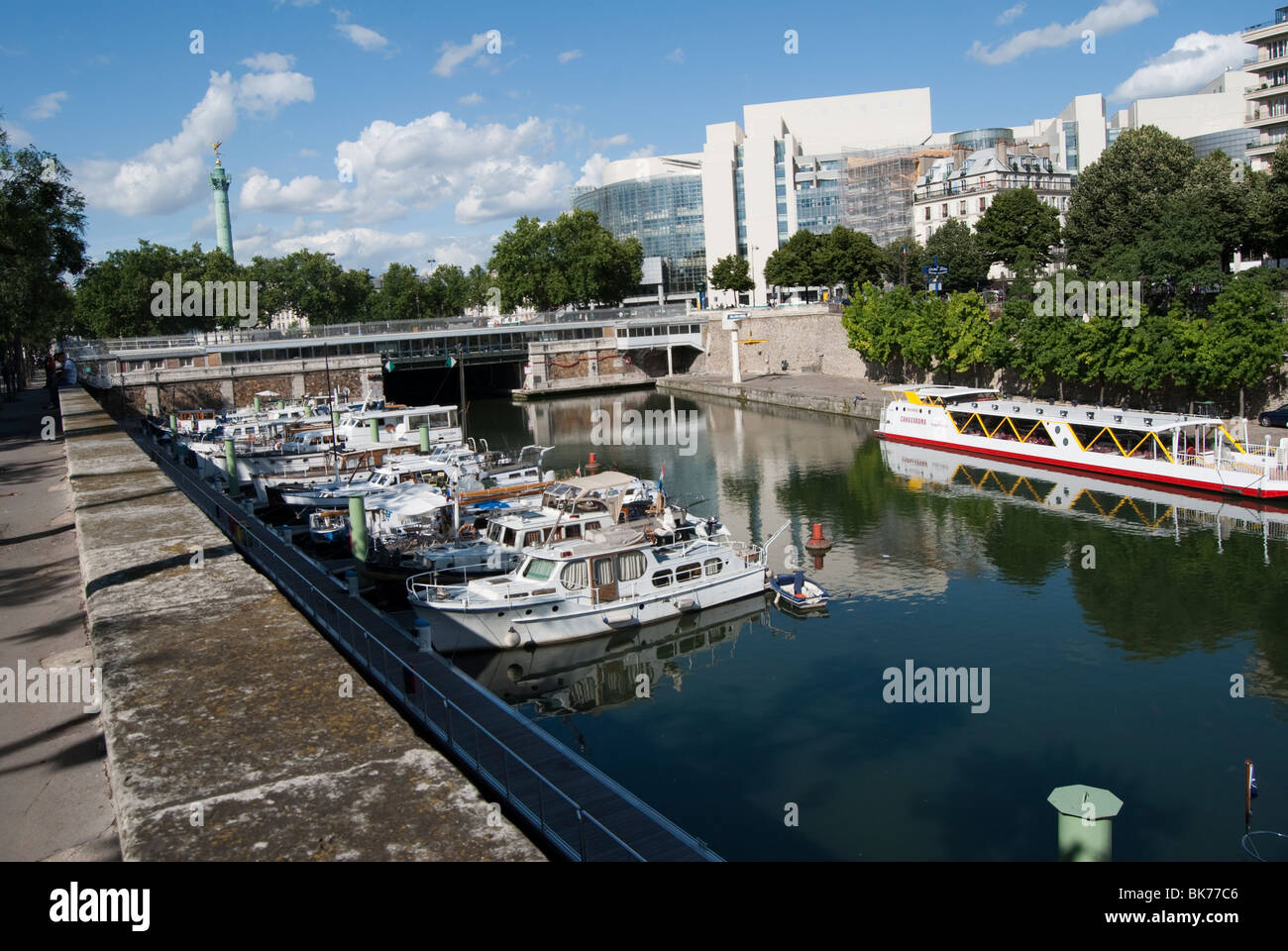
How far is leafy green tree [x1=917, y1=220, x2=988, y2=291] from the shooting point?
190 feet

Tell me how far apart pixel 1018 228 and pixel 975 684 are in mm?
48645

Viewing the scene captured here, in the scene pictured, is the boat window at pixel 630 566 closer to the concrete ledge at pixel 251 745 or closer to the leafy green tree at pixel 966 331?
the concrete ledge at pixel 251 745

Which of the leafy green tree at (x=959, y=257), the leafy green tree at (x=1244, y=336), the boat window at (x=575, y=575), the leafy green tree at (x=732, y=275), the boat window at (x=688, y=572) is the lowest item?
the boat window at (x=688, y=572)

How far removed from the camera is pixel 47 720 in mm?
9273

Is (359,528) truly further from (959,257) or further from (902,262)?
(902,262)

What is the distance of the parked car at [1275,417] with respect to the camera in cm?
3006

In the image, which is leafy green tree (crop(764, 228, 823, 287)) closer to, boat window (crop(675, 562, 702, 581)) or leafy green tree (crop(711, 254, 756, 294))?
leafy green tree (crop(711, 254, 756, 294))

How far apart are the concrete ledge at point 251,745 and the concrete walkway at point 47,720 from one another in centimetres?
97

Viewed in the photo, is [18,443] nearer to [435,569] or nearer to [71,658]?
[435,569]

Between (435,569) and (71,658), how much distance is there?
27.6ft

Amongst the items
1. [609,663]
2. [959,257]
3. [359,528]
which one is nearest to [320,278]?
[959,257]

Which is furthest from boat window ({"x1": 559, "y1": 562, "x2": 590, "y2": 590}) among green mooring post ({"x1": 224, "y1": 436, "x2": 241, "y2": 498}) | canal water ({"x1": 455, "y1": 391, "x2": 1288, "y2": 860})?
green mooring post ({"x1": 224, "y1": 436, "x2": 241, "y2": 498})

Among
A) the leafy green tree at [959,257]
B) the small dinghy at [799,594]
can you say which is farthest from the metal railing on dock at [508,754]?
the leafy green tree at [959,257]

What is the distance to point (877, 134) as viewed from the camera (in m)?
93.0
